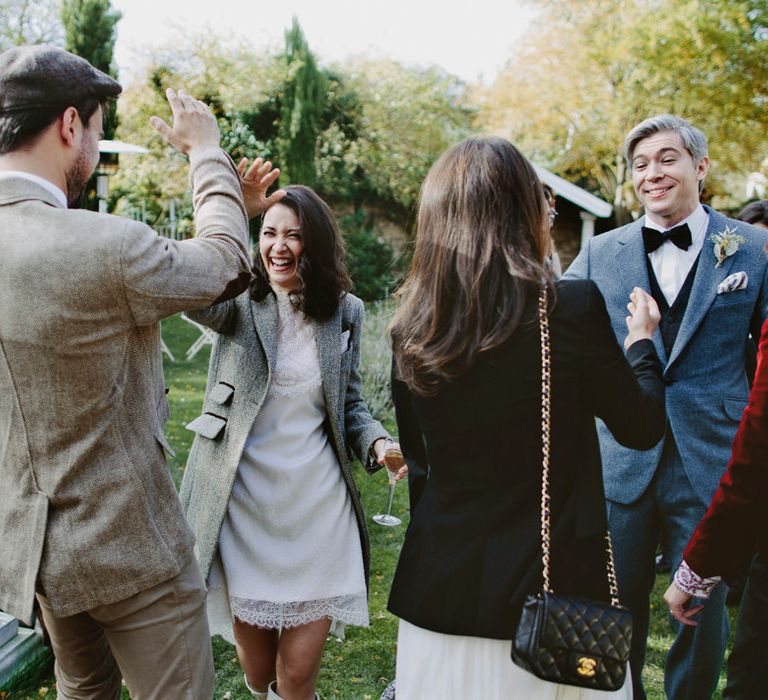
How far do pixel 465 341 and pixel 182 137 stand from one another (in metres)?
0.90

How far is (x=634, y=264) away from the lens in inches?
115

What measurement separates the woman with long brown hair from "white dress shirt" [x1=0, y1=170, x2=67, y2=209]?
2.85 feet

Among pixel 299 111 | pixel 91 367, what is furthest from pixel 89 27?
pixel 91 367

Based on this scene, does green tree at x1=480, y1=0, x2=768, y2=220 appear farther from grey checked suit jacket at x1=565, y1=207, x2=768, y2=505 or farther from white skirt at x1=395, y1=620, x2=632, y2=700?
white skirt at x1=395, y1=620, x2=632, y2=700

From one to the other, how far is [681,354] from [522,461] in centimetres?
130

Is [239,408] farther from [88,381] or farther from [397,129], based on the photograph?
[397,129]

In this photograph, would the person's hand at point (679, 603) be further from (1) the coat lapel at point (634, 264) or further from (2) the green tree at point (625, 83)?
(2) the green tree at point (625, 83)

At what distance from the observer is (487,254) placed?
174 centimetres

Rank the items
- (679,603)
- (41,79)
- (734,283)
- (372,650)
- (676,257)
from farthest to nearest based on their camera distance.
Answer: (372,650) → (676,257) → (734,283) → (679,603) → (41,79)


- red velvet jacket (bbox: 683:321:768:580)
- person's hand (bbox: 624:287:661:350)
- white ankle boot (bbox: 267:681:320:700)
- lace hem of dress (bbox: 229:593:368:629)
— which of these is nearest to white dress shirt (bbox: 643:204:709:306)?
person's hand (bbox: 624:287:661:350)

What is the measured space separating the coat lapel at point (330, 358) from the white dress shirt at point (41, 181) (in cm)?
122

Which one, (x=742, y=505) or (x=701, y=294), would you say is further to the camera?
(x=701, y=294)

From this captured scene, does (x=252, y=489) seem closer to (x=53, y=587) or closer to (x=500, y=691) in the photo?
(x=53, y=587)

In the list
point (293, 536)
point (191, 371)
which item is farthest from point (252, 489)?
point (191, 371)
